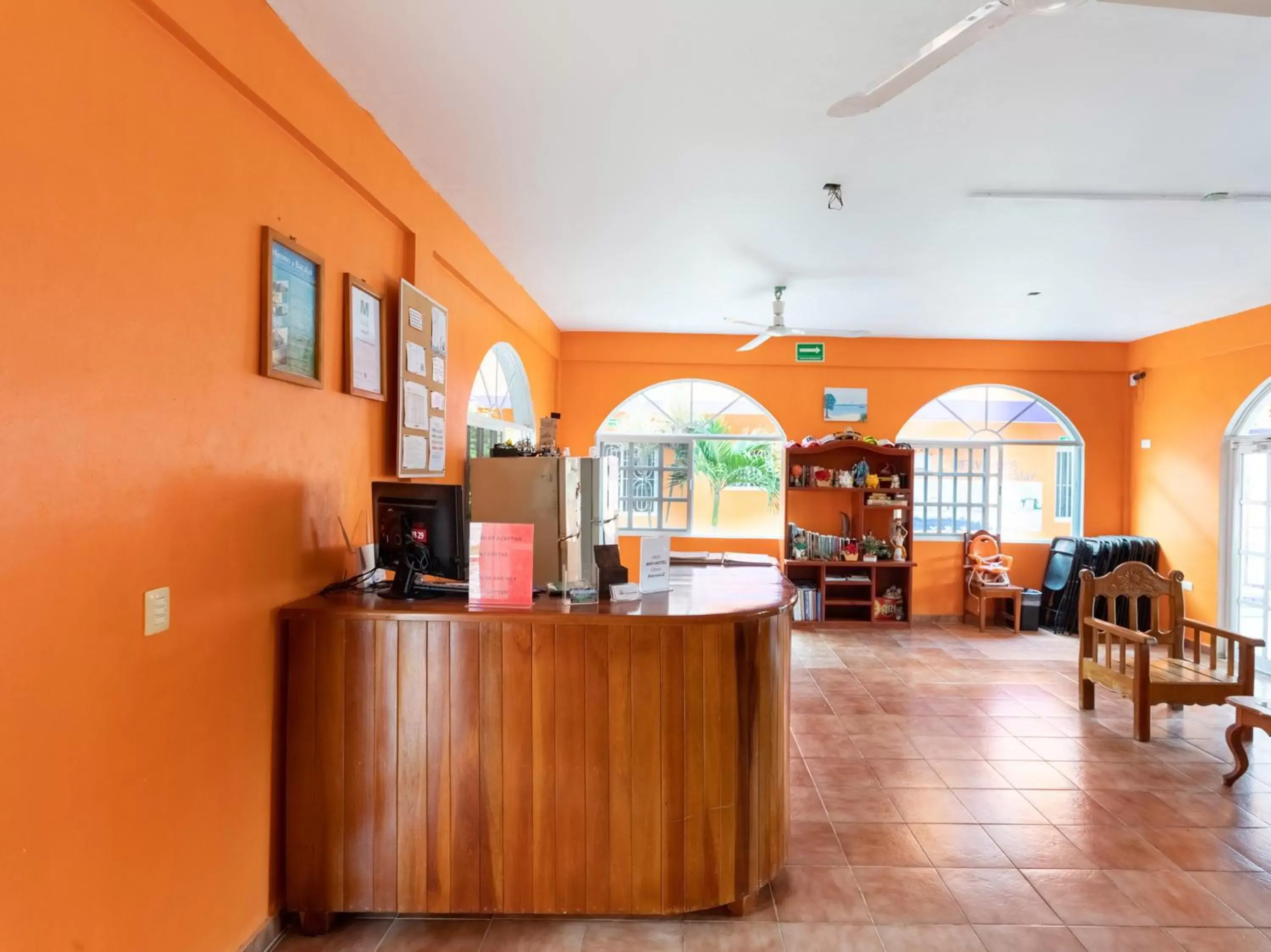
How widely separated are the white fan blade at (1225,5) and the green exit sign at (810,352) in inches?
234

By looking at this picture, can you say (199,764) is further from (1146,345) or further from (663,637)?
(1146,345)

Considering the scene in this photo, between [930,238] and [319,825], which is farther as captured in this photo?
[930,238]

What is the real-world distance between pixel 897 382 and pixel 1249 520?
3222 mm

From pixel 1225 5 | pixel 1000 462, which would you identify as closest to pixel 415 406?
pixel 1225 5

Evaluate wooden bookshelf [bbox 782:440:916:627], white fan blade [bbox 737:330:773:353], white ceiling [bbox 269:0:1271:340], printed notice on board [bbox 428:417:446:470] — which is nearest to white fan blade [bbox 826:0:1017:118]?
white ceiling [bbox 269:0:1271:340]

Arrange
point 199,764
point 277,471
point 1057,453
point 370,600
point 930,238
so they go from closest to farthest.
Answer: point 199,764 → point 277,471 → point 370,600 → point 930,238 → point 1057,453

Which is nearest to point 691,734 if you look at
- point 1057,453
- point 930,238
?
point 930,238

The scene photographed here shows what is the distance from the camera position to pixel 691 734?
7.64ft

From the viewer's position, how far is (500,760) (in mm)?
2324

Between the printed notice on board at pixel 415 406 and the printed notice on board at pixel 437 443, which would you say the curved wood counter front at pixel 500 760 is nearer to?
the printed notice on board at pixel 415 406

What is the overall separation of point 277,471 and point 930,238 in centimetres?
391

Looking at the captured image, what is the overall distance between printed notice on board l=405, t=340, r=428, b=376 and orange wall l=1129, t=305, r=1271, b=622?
21.5 feet

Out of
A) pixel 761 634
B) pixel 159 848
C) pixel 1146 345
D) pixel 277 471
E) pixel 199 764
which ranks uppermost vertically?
pixel 1146 345

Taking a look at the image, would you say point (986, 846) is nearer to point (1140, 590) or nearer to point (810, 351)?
point (1140, 590)
